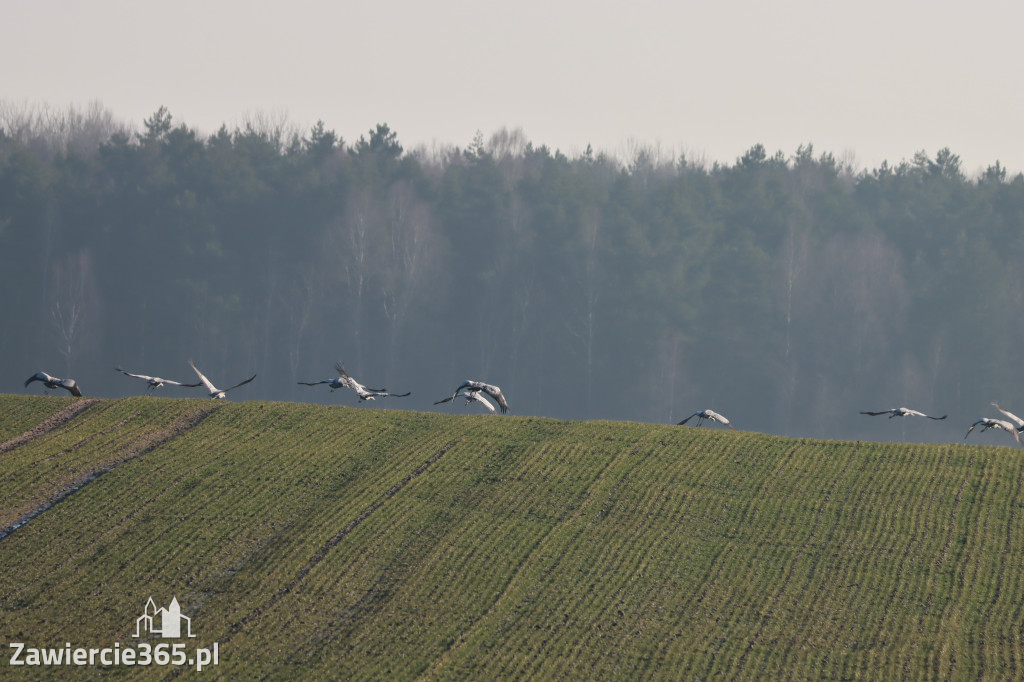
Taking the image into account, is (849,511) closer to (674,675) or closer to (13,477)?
(674,675)

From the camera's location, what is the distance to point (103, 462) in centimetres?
4009

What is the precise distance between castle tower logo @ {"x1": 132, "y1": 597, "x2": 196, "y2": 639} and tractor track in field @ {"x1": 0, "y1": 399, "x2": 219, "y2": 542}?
6.98 meters

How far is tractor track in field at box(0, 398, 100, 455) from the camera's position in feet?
138

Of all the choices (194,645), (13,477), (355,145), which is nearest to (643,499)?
(194,645)

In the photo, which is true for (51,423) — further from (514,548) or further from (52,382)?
(514,548)

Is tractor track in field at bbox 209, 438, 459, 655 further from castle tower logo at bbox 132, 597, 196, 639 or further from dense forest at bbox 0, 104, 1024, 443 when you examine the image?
dense forest at bbox 0, 104, 1024, 443

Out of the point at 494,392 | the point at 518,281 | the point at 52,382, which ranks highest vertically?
the point at 494,392

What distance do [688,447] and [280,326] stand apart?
67.7 m

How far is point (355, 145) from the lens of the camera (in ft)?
358

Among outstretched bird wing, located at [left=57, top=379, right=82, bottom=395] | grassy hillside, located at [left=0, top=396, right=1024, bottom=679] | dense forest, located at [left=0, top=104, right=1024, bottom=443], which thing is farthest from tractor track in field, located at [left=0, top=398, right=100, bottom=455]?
dense forest, located at [left=0, top=104, right=1024, bottom=443]

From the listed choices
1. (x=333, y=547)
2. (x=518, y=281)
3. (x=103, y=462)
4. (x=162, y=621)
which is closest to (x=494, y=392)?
(x=333, y=547)

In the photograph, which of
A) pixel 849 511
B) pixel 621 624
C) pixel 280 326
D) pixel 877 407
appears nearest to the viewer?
pixel 621 624

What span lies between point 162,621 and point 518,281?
74794mm

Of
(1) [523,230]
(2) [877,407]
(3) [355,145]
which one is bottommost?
(2) [877,407]
